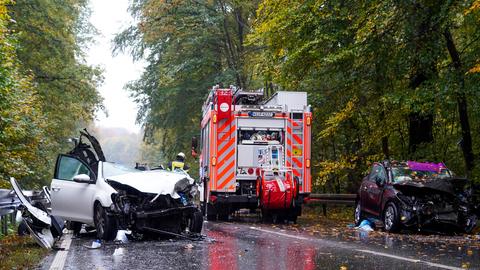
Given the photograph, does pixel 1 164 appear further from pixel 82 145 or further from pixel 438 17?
pixel 438 17

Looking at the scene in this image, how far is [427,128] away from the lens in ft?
63.2

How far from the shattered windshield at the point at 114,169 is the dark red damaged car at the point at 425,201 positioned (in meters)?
6.09

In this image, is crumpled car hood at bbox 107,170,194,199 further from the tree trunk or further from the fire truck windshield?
the tree trunk

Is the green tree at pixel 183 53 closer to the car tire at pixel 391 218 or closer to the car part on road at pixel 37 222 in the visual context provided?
the car tire at pixel 391 218

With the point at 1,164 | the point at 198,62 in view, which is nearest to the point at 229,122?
the point at 1,164

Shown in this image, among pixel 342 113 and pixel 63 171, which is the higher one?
pixel 342 113

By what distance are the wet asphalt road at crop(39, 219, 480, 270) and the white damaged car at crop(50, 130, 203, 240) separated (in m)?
0.42

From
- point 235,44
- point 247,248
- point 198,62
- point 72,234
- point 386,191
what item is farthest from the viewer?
point 235,44

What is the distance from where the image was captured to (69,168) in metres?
12.4

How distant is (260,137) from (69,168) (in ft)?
→ 20.2

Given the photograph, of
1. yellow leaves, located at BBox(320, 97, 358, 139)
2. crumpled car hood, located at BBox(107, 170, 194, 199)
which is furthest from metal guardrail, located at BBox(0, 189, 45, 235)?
yellow leaves, located at BBox(320, 97, 358, 139)

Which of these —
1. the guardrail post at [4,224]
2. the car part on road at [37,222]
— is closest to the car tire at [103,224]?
the car part on road at [37,222]

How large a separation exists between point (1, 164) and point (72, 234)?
18.4 ft

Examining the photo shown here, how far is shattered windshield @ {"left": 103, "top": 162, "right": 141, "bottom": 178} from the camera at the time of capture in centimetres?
1183
